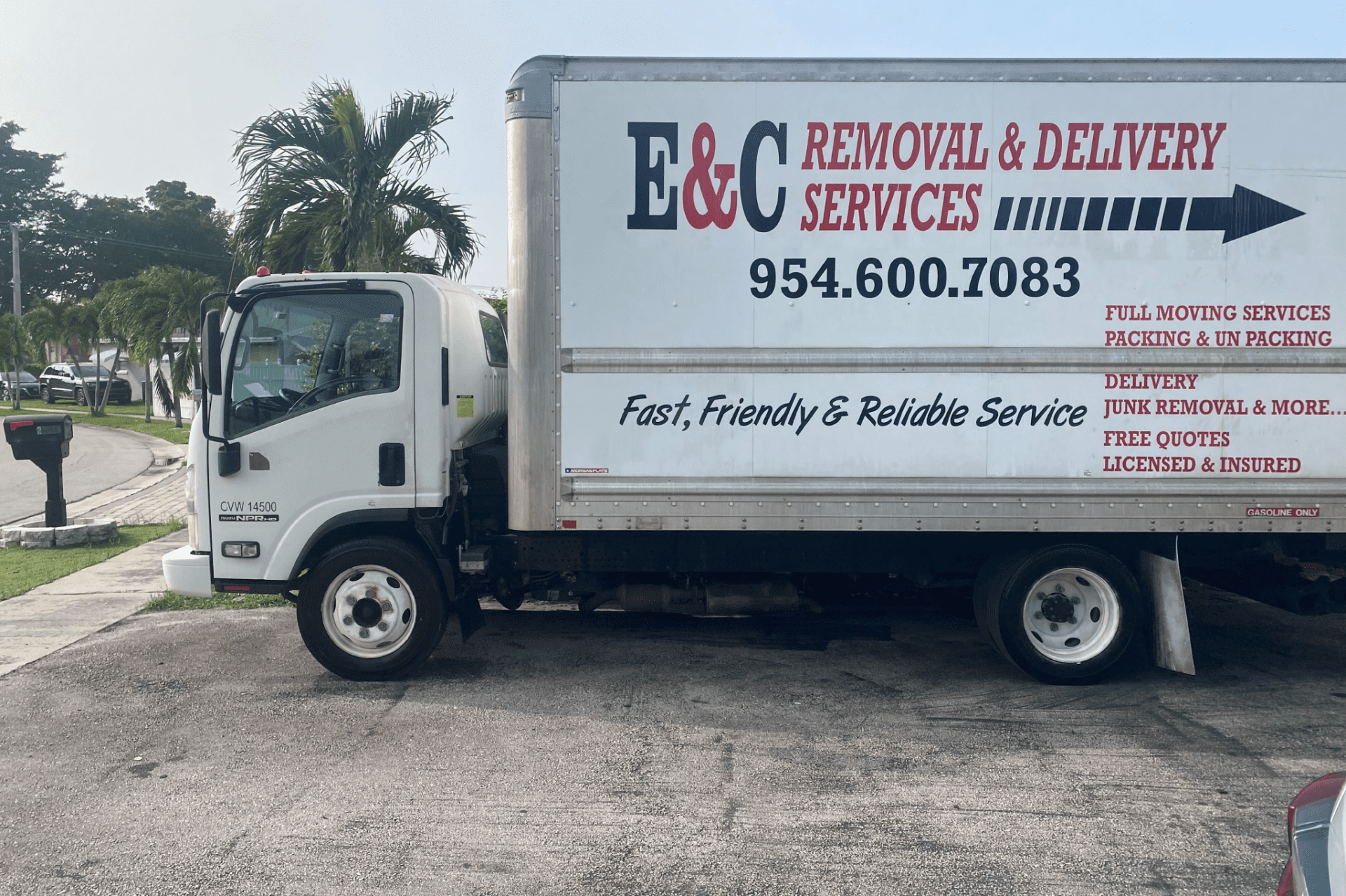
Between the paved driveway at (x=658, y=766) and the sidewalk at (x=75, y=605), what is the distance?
1.09 feet

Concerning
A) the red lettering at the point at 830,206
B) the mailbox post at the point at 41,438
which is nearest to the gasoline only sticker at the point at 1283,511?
the red lettering at the point at 830,206

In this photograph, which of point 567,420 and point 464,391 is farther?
point 464,391

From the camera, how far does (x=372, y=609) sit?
610 centimetres

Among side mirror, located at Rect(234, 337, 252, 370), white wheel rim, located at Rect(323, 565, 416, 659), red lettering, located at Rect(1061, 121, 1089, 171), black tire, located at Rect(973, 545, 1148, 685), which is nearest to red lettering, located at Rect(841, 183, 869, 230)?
red lettering, located at Rect(1061, 121, 1089, 171)

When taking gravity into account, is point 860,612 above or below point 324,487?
below

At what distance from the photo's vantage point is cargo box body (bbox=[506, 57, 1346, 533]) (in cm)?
557

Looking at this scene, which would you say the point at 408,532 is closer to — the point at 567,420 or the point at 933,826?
the point at 567,420

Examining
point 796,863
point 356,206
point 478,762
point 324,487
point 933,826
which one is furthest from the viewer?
point 356,206

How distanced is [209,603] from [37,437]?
3373 millimetres

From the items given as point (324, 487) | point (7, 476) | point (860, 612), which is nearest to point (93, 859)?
point (324, 487)

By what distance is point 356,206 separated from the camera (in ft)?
37.6

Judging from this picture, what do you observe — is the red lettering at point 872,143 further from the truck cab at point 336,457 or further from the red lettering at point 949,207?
the truck cab at point 336,457

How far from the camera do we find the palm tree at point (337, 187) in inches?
443

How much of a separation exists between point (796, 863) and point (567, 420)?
8.89 ft
